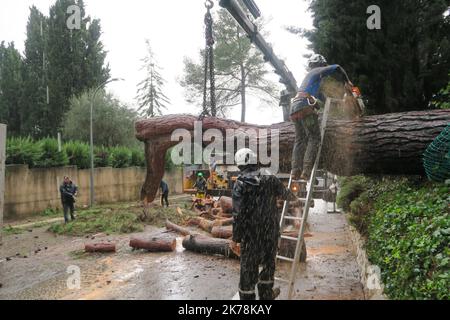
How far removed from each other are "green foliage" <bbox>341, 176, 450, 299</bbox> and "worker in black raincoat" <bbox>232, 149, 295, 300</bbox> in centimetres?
128

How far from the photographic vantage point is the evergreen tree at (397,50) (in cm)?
740

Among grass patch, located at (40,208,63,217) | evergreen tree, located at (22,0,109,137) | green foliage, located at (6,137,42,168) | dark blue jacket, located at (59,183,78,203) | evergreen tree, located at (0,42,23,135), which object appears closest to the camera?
dark blue jacket, located at (59,183,78,203)

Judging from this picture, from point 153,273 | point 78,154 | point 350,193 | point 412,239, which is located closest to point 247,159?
point 412,239

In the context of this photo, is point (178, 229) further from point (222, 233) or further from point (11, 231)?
point (11, 231)

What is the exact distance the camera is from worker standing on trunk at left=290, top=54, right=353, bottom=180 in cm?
517

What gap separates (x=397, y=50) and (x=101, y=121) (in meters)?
22.8

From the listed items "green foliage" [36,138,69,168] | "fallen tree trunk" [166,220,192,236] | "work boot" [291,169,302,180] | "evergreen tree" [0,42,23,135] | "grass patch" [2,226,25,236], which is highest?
"evergreen tree" [0,42,23,135]

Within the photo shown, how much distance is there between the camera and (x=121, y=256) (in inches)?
319

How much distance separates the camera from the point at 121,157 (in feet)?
73.5

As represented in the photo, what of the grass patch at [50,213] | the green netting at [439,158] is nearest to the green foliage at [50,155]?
the grass patch at [50,213]

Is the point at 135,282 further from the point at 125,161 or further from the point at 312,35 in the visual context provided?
the point at 125,161

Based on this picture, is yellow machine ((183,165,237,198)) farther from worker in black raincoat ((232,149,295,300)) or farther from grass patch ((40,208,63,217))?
worker in black raincoat ((232,149,295,300))

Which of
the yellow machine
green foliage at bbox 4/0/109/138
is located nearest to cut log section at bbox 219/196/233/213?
the yellow machine
